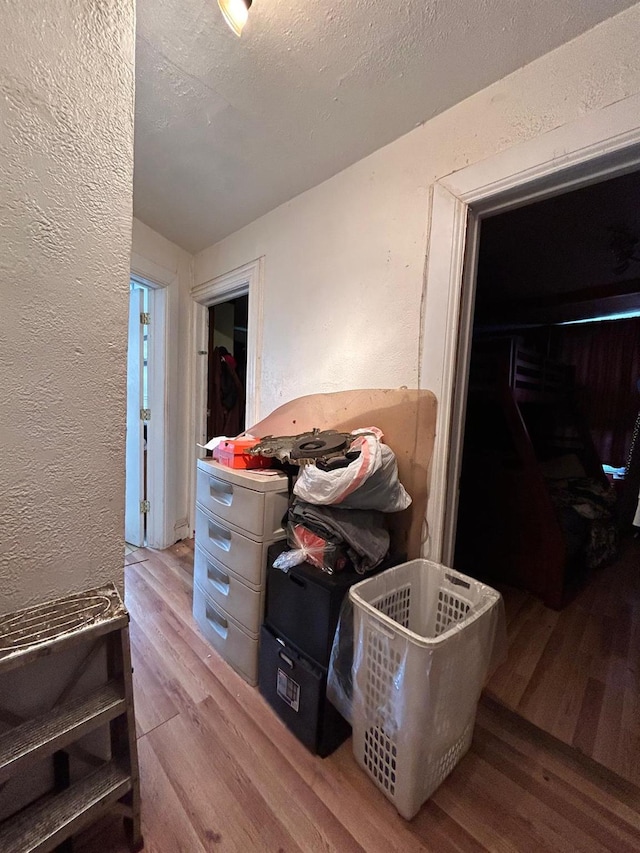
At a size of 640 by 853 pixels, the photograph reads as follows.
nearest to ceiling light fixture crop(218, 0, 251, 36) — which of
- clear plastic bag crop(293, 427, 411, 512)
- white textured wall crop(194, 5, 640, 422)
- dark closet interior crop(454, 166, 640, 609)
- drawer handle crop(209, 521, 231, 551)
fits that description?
white textured wall crop(194, 5, 640, 422)

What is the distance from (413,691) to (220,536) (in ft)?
3.20

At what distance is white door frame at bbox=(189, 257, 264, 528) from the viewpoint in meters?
2.13

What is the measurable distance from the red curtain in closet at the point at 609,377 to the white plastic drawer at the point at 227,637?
401cm

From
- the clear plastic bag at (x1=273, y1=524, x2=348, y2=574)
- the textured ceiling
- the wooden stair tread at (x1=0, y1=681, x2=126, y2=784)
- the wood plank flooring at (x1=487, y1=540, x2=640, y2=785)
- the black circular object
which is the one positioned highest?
the textured ceiling

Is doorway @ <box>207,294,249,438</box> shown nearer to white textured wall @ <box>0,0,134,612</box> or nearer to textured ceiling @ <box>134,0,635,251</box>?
textured ceiling @ <box>134,0,635,251</box>

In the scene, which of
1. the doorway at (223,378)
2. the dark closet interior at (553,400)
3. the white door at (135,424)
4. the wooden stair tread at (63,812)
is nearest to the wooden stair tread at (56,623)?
the wooden stair tread at (63,812)

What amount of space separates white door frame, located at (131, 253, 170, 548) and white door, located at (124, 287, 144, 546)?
72 mm

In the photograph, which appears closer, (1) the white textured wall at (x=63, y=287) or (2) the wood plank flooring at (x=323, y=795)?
(1) the white textured wall at (x=63, y=287)

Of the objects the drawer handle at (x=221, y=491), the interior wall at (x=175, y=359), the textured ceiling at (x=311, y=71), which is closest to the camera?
the textured ceiling at (x=311, y=71)

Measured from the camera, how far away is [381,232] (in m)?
1.49

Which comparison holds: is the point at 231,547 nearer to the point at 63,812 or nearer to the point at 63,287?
the point at 63,812

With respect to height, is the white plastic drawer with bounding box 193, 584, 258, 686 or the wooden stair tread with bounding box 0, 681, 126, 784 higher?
the wooden stair tread with bounding box 0, 681, 126, 784

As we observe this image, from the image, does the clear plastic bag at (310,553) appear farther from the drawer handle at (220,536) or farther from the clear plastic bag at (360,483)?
the drawer handle at (220,536)

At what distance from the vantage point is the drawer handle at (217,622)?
1.49 metres
